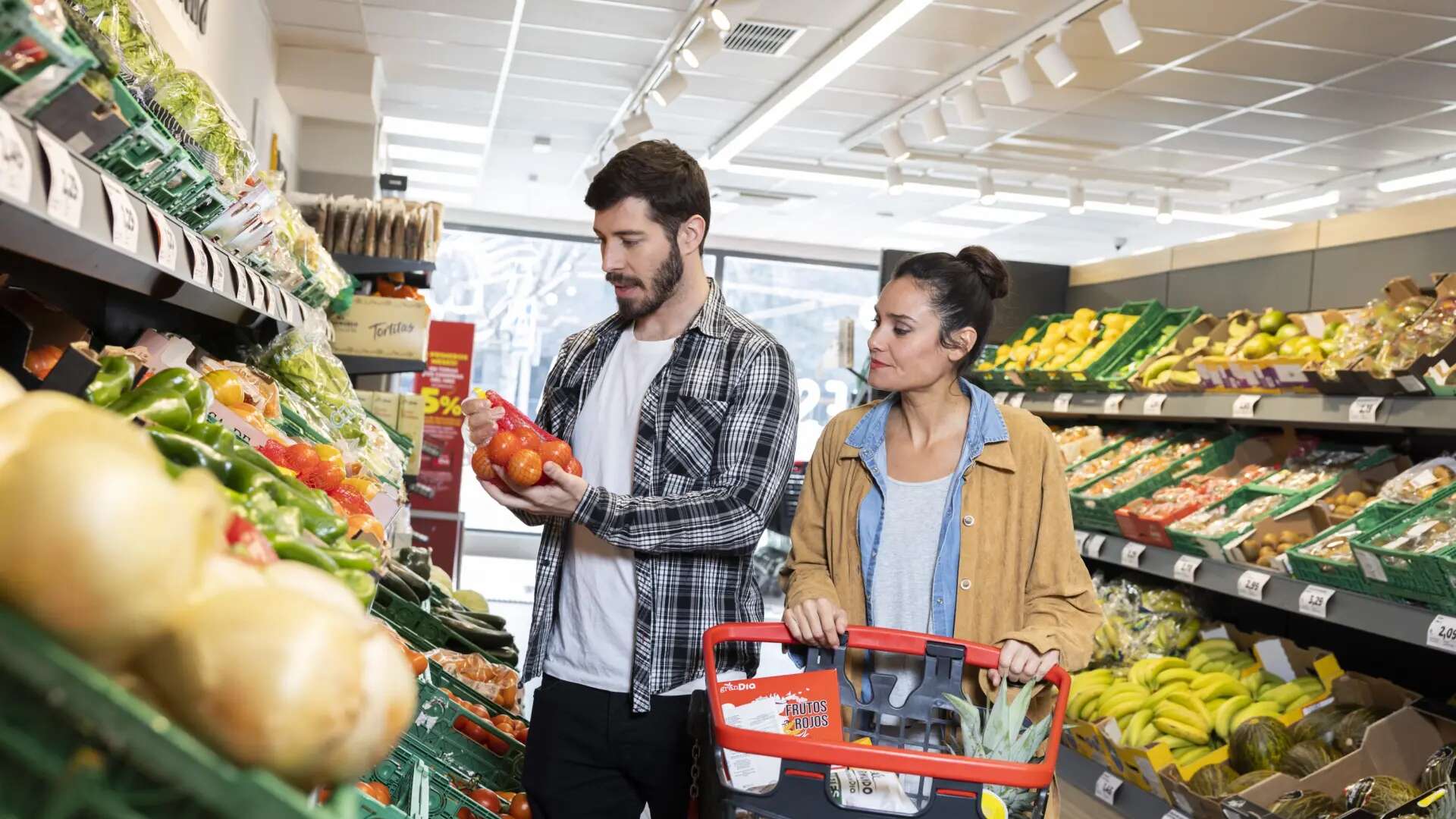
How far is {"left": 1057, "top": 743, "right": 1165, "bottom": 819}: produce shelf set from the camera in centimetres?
343

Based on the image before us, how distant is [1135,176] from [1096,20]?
11.9ft

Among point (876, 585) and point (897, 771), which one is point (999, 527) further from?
point (897, 771)

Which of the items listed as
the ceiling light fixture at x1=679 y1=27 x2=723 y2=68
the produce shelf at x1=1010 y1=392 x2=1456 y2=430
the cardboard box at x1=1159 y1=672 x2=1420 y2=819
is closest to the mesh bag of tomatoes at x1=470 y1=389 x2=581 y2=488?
the cardboard box at x1=1159 y1=672 x2=1420 y2=819

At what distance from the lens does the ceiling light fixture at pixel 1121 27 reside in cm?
561

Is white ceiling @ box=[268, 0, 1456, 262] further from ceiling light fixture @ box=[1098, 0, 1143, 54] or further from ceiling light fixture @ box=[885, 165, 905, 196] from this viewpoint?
ceiling light fixture @ box=[1098, 0, 1143, 54]

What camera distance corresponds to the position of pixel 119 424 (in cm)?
65

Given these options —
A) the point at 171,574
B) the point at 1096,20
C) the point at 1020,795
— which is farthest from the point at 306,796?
the point at 1096,20

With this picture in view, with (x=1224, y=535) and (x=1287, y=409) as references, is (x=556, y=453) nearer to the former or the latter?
(x=1224, y=535)

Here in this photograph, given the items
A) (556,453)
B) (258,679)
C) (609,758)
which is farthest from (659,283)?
(258,679)

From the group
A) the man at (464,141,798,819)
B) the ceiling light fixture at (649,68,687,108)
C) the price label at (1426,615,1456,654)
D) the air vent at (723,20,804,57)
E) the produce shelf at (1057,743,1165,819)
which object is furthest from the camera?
the ceiling light fixture at (649,68,687,108)

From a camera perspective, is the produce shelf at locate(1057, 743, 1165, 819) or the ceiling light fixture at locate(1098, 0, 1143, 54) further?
the ceiling light fixture at locate(1098, 0, 1143, 54)

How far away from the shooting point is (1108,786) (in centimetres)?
367

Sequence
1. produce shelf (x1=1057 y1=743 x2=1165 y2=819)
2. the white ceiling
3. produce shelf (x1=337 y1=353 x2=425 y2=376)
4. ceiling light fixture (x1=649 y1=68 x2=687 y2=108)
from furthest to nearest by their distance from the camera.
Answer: ceiling light fixture (x1=649 y1=68 x2=687 y2=108) → the white ceiling → produce shelf (x1=337 y1=353 x2=425 y2=376) → produce shelf (x1=1057 y1=743 x2=1165 y2=819)

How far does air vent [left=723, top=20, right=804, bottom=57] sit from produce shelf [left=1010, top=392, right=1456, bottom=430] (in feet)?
Result: 9.74
